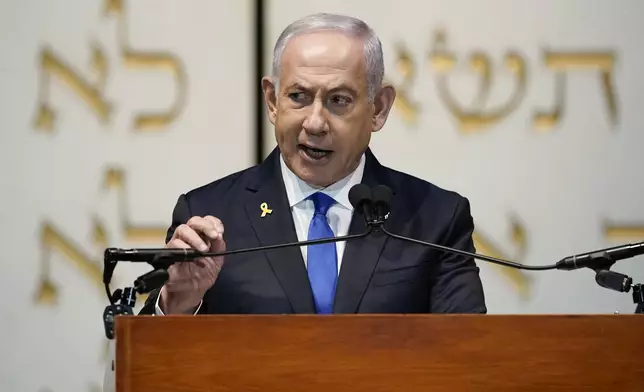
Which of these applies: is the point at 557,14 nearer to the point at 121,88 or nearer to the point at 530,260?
the point at 530,260

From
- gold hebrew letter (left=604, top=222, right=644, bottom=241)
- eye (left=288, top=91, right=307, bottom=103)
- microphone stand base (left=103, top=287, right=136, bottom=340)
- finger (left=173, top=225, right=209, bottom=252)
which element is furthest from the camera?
gold hebrew letter (left=604, top=222, right=644, bottom=241)

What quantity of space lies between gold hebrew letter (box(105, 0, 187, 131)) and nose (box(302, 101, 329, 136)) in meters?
0.83

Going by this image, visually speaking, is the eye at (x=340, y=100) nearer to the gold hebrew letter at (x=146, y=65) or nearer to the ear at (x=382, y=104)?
the ear at (x=382, y=104)

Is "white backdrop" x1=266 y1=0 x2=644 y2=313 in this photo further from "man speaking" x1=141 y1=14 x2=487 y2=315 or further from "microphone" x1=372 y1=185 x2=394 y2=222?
"microphone" x1=372 y1=185 x2=394 y2=222

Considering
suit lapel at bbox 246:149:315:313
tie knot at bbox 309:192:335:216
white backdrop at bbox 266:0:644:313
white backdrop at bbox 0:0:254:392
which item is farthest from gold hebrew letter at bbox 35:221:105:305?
tie knot at bbox 309:192:335:216

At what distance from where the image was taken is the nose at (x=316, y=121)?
1.95 meters

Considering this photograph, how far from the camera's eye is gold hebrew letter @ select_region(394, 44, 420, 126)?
2.71 meters

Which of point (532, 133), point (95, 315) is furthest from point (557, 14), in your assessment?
point (95, 315)

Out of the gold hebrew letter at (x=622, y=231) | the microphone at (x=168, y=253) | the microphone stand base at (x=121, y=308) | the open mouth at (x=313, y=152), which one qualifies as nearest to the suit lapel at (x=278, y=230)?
the open mouth at (x=313, y=152)

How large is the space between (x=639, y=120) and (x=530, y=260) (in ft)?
1.70

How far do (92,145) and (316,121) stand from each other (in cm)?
94

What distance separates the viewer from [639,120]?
9.10 ft

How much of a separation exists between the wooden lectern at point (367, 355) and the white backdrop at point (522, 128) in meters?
1.35

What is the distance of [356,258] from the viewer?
1925mm
